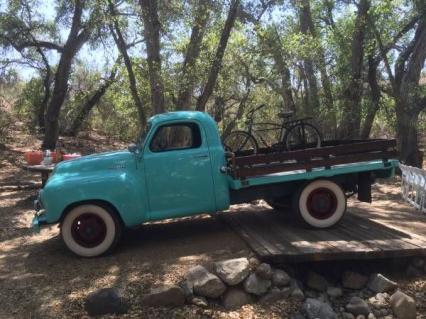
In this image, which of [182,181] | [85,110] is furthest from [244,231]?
[85,110]

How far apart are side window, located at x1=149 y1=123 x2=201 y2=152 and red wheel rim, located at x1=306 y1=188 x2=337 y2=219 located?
6.47 feet

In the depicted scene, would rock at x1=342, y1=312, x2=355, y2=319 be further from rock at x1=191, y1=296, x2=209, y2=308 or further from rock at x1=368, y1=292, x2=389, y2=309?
rock at x1=191, y1=296, x2=209, y2=308

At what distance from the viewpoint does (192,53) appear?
14719 mm

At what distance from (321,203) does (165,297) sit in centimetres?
319

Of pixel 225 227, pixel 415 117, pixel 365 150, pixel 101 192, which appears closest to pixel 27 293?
pixel 101 192

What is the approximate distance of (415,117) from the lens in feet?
58.5

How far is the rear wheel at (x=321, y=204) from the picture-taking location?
7.95 m

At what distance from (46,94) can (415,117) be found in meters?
15.4

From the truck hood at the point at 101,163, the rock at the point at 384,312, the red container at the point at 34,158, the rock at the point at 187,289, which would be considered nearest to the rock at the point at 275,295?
the rock at the point at 187,289

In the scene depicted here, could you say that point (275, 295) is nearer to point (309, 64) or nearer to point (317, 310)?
point (317, 310)

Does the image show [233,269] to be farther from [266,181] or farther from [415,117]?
[415,117]

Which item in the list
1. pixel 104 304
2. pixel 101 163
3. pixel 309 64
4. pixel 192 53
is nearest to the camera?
pixel 104 304

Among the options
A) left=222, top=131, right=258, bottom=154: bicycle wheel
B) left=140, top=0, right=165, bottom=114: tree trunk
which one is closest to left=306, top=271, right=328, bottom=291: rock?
left=222, top=131, right=258, bottom=154: bicycle wheel

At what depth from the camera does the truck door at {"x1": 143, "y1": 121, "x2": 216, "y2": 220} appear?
754 centimetres
